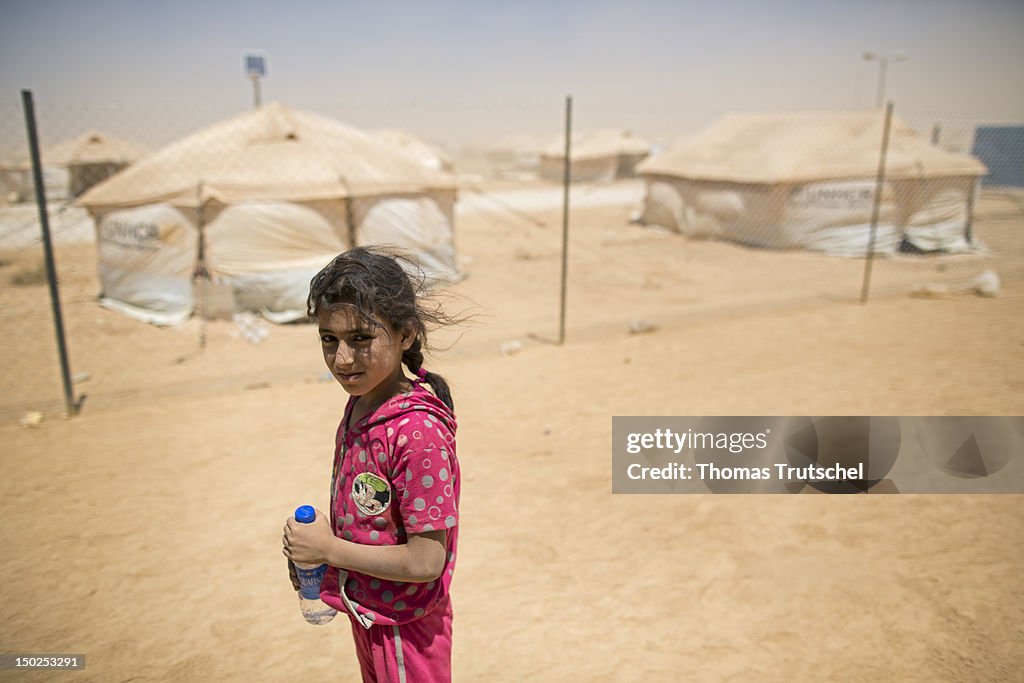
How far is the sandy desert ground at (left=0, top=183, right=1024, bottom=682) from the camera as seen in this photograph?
2818 mm

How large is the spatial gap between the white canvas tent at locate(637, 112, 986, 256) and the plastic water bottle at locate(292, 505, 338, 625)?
43.5 feet

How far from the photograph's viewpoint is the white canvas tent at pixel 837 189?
13.0 meters

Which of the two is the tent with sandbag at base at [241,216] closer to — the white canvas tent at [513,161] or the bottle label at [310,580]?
the bottle label at [310,580]

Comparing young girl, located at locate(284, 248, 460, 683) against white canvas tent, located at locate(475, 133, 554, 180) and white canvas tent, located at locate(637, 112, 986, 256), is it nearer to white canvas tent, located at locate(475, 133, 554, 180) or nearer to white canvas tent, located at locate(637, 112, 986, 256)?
white canvas tent, located at locate(637, 112, 986, 256)

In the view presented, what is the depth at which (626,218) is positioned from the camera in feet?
60.8

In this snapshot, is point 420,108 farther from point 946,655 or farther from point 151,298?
point 946,655

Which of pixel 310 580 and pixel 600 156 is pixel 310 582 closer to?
pixel 310 580

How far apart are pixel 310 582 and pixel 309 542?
135 mm

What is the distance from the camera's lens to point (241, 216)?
8.45 meters

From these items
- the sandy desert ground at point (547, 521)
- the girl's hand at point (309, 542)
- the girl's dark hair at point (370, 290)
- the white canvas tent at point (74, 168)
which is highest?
the girl's dark hair at point (370, 290)

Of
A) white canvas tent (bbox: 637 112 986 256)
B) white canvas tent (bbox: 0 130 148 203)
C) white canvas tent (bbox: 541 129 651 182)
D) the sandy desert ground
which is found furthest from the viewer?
white canvas tent (bbox: 541 129 651 182)

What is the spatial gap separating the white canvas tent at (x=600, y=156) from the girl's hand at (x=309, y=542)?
1092 inches

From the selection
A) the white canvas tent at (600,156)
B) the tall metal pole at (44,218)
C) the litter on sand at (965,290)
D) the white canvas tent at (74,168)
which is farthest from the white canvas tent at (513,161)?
the tall metal pole at (44,218)

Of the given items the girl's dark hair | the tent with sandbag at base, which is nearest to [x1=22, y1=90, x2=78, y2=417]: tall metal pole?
the tent with sandbag at base
